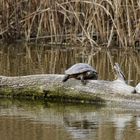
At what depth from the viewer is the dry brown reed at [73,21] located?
1341 centimetres

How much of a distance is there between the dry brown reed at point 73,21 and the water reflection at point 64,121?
6.17 metres

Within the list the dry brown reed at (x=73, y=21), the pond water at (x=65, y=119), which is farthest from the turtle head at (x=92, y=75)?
the dry brown reed at (x=73, y=21)

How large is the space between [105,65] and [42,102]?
3.76 m

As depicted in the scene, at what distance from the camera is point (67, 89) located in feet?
24.5

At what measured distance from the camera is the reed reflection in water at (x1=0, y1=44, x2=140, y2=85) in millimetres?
10166

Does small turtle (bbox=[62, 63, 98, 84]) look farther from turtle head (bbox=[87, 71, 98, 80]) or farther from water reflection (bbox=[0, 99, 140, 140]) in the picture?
water reflection (bbox=[0, 99, 140, 140])

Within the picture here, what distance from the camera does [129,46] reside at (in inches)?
546

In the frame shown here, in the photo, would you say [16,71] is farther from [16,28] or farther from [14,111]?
[16,28]

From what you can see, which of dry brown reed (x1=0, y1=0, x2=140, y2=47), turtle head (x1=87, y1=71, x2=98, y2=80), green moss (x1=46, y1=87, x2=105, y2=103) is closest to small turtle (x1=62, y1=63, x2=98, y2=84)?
turtle head (x1=87, y1=71, x2=98, y2=80)

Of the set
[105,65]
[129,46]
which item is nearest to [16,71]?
[105,65]

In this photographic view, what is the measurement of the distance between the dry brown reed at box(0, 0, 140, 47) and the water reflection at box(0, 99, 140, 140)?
20.2ft

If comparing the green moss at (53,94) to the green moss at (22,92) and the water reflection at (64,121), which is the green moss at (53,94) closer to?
the green moss at (22,92)

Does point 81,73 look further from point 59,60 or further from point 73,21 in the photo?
point 73,21

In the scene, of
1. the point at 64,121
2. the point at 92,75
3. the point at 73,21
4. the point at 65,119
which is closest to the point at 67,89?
the point at 92,75
